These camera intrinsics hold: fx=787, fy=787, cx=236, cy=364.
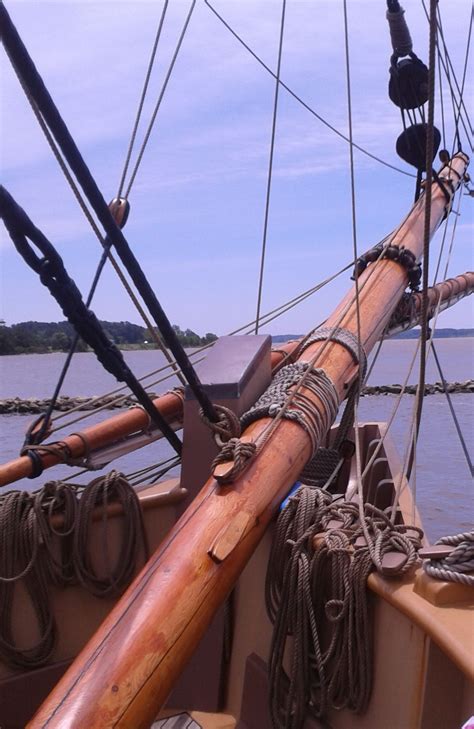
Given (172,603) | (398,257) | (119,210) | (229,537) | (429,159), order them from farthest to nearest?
(398,257) → (119,210) → (429,159) → (229,537) → (172,603)

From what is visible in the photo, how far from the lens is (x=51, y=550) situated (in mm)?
3266

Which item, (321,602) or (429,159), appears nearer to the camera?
(321,602)

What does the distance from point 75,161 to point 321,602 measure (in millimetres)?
1658

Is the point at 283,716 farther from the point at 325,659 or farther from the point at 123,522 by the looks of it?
the point at 123,522

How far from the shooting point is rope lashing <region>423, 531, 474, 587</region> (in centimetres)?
218

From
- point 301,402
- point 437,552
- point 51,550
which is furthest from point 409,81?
point 437,552

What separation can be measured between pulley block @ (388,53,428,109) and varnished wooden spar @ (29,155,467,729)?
5.33 m

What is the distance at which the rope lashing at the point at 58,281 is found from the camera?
2182 mm

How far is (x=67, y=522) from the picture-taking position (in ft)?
10.7

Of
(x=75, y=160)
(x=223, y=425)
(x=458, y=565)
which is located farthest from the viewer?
(x=223, y=425)

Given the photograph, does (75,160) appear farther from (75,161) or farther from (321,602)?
(321,602)

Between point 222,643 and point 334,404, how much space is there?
45.9 inches

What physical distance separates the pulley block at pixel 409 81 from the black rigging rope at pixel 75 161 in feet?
18.4

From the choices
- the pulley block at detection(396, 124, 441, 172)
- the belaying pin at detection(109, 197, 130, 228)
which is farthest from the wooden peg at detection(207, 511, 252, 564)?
the pulley block at detection(396, 124, 441, 172)
